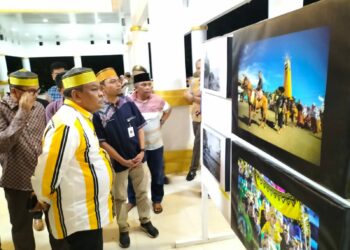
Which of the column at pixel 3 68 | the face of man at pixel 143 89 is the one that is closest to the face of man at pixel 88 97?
the face of man at pixel 143 89

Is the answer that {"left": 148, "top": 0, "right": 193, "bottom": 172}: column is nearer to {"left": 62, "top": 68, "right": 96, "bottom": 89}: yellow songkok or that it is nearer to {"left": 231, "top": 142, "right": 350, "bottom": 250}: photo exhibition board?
{"left": 62, "top": 68, "right": 96, "bottom": 89}: yellow songkok

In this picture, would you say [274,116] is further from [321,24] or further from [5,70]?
[5,70]

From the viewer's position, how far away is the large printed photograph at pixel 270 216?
91 cm

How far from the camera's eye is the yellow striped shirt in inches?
52.5

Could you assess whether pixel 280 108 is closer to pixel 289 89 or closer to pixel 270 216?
pixel 289 89

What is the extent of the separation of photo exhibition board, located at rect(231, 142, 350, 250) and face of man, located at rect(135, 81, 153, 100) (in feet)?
5.01

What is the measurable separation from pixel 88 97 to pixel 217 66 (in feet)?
2.44

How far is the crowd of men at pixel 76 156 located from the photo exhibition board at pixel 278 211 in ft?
2.35

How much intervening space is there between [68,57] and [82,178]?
16634 mm

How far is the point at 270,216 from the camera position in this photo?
3.66ft

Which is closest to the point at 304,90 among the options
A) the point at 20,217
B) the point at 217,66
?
the point at 217,66

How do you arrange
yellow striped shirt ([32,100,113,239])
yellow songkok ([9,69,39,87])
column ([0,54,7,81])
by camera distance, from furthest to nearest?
column ([0,54,7,81]) → yellow songkok ([9,69,39,87]) → yellow striped shirt ([32,100,113,239])

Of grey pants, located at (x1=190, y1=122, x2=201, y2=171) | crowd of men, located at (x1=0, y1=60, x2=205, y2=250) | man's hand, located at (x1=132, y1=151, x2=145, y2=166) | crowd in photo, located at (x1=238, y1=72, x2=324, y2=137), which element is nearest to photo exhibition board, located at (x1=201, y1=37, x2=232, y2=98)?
crowd in photo, located at (x1=238, y1=72, x2=324, y2=137)

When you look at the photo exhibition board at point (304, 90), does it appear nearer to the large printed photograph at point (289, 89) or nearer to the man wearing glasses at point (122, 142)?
the large printed photograph at point (289, 89)
